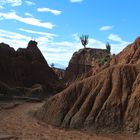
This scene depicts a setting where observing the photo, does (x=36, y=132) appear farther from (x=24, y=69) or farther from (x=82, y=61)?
(x=82, y=61)

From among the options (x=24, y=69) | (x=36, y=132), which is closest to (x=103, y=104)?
(x=36, y=132)

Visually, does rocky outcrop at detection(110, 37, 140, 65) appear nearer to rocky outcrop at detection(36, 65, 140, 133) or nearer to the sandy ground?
rocky outcrop at detection(36, 65, 140, 133)

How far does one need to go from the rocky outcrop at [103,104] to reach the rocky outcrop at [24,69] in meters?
33.9

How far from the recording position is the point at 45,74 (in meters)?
67.0

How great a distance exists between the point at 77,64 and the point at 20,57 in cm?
2063

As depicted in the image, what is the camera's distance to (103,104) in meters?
20.2

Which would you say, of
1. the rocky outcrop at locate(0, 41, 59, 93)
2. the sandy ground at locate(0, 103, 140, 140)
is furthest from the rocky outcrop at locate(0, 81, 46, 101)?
the sandy ground at locate(0, 103, 140, 140)

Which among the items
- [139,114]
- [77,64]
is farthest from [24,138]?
[77,64]

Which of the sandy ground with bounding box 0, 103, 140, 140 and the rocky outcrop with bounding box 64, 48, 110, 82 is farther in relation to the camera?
the rocky outcrop with bounding box 64, 48, 110, 82

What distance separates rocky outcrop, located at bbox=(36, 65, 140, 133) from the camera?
1905 centimetres

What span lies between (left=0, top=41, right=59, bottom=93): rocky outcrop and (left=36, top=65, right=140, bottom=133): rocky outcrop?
1333 inches

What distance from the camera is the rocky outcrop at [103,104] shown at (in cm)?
1905

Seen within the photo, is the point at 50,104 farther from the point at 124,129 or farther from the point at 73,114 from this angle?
the point at 124,129

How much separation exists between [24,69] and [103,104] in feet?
143
